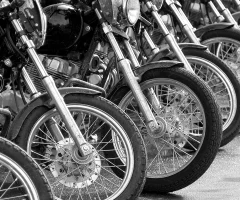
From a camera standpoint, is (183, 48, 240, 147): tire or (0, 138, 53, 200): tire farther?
(183, 48, 240, 147): tire

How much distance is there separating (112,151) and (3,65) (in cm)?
91

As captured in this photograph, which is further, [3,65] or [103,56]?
[103,56]

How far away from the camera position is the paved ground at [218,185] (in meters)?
5.05

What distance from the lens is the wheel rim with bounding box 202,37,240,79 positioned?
6641 millimetres

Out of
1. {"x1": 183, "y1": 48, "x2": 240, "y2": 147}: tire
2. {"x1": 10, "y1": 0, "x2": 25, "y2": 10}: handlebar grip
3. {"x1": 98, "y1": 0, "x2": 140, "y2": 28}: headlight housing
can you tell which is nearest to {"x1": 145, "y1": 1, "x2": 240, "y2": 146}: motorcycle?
{"x1": 183, "y1": 48, "x2": 240, "y2": 147}: tire

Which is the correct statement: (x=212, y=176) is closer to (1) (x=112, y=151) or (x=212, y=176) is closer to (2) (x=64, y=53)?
(1) (x=112, y=151)

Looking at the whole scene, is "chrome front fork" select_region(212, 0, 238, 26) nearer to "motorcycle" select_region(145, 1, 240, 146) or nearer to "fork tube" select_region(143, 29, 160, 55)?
"motorcycle" select_region(145, 1, 240, 146)

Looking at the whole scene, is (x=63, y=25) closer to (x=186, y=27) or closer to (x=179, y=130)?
(x=179, y=130)

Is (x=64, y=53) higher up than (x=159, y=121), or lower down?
higher up

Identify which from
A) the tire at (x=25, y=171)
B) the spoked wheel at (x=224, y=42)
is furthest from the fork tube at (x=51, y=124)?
the spoked wheel at (x=224, y=42)

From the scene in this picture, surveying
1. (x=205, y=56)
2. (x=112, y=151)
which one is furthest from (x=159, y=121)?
(x=205, y=56)

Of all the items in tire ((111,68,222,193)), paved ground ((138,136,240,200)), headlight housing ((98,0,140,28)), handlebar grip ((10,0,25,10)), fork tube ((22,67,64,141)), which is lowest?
paved ground ((138,136,240,200))

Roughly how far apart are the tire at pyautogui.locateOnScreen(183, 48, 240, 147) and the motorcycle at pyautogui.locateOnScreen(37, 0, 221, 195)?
0.56 m

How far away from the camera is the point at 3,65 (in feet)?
15.0
